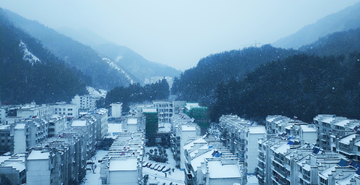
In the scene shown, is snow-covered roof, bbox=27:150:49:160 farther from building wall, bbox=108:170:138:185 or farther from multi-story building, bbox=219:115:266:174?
multi-story building, bbox=219:115:266:174

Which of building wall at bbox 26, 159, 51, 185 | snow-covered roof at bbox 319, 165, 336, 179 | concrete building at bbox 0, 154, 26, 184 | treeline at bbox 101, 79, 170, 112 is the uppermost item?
treeline at bbox 101, 79, 170, 112

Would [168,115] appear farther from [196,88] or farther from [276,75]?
[276,75]

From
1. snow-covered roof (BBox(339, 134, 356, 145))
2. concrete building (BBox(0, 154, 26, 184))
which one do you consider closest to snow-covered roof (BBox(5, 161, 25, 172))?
concrete building (BBox(0, 154, 26, 184))

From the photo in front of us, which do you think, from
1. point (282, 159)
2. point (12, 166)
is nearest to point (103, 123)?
point (12, 166)

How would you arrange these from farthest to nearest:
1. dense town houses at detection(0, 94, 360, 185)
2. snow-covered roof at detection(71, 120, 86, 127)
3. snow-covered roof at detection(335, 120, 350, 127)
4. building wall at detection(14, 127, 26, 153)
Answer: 1. snow-covered roof at detection(71, 120, 86, 127)
2. building wall at detection(14, 127, 26, 153)
3. snow-covered roof at detection(335, 120, 350, 127)
4. dense town houses at detection(0, 94, 360, 185)

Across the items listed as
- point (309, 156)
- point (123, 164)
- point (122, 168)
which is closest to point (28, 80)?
point (123, 164)

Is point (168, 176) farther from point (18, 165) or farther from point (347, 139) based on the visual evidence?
point (347, 139)

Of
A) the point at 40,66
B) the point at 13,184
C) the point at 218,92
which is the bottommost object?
the point at 13,184
